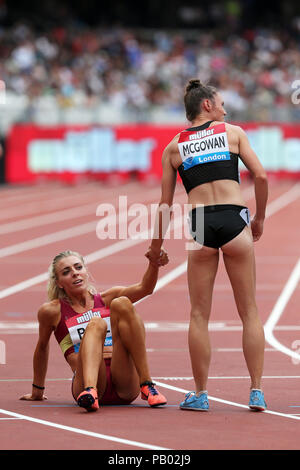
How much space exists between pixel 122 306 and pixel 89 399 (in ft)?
2.11

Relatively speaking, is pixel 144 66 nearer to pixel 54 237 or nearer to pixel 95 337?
pixel 54 237

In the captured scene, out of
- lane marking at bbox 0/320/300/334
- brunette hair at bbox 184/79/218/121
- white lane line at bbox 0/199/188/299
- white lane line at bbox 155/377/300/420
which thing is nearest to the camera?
white lane line at bbox 155/377/300/420

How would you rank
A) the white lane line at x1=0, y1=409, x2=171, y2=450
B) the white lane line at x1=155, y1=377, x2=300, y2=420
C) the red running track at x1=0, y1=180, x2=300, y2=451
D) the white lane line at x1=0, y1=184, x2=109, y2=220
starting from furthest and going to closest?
the white lane line at x1=0, y1=184, x2=109, y2=220, the white lane line at x1=155, y1=377, x2=300, y2=420, the red running track at x1=0, y1=180, x2=300, y2=451, the white lane line at x1=0, y1=409, x2=171, y2=450

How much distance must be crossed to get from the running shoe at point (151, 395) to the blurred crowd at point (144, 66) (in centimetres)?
2334

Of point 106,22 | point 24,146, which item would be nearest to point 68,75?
point 24,146

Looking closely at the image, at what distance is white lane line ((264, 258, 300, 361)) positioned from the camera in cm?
853

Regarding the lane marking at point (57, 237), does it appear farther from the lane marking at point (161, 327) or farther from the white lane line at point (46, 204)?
the lane marking at point (161, 327)

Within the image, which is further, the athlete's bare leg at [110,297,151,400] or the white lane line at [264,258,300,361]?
the white lane line at [264,258,300,361]

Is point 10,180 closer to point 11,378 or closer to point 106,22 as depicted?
point 106,22

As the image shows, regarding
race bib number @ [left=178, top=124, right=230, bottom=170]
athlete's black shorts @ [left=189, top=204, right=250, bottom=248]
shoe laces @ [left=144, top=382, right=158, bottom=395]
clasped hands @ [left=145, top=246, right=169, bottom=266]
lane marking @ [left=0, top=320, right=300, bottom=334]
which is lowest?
shoe laces @ [left=144, top=382, right=158, bottom=395]

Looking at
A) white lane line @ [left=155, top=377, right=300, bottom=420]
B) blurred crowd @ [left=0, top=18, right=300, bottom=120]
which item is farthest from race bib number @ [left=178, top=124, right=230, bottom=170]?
blurred crowd @ [left=0, top=18, right=300, bottom=120]

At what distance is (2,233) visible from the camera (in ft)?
59.5

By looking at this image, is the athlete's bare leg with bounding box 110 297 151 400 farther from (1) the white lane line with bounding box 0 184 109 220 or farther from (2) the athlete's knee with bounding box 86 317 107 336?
(1) the white lane line with bounding box 0 184 109 220

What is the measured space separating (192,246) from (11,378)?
187cm
